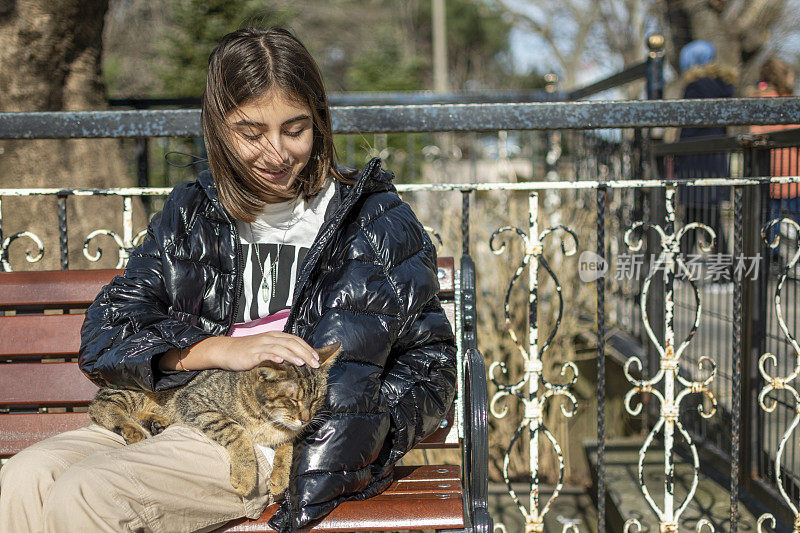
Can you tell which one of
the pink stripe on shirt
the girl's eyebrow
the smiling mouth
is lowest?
the pink stripe on shirt

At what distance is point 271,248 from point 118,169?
3369 millimetres

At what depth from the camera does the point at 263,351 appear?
193 cm

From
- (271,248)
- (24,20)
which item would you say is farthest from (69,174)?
(271,248)

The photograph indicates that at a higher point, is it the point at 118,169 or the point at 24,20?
the point at 24,20

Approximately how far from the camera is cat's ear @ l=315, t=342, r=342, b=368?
1938 millimetres

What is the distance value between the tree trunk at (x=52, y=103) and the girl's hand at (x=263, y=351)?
2.95 metres

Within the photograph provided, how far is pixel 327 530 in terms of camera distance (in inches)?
74.9

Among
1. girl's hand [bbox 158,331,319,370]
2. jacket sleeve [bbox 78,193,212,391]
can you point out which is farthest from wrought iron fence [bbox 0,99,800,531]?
girl's hand [bbox 158,331,319,370]

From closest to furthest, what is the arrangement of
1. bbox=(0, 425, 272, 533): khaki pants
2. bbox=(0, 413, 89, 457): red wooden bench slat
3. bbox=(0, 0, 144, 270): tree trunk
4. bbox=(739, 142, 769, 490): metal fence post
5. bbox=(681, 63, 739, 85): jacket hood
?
bbox=(0, 425, 272, 533): khaki pants, bbox=(0, 413, 89, 457): red wooden bench slat, bbox=(739, 142, 769, 490): metal fence post, bbox=(0, 0, 144, 270): tree trunk, bbox=(681, 63, 739, 85): jacket hood

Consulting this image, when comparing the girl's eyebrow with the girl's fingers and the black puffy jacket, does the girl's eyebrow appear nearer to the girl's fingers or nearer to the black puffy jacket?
the black puffy jacket

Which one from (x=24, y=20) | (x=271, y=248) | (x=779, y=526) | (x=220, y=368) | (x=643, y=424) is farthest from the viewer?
(x=643, y=424)

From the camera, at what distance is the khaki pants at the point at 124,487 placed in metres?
1.71

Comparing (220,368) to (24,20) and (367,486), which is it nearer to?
(367,486)

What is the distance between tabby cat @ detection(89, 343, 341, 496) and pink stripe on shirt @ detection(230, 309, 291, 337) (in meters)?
0.18
